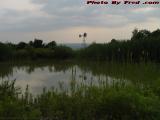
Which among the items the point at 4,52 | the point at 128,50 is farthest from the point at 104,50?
the point at 4,52

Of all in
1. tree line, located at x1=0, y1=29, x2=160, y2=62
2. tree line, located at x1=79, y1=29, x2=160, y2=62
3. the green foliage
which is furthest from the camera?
the green foliage

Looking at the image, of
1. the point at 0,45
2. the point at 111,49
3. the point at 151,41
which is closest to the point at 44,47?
the point at 0,45

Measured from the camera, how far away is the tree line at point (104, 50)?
57.8 ft

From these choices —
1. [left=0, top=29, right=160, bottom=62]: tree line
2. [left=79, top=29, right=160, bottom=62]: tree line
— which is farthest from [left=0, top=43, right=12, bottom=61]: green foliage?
[left=79, top=29, right=160, bottom=62]: tree line

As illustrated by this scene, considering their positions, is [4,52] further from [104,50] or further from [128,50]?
[128,50]

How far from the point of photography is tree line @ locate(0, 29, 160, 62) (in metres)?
17.6

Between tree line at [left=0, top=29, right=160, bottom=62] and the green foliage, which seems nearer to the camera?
tree line at [left=0, top=29, right=160, bottom=62]

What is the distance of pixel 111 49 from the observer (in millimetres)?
19656

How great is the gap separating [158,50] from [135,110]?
44.5 feet

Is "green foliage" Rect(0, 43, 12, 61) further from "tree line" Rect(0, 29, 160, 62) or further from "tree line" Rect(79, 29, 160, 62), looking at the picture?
"tree line" Rect(79, 29, 160, 62)

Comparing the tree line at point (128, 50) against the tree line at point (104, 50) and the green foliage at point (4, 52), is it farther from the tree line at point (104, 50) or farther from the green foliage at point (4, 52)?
the green foliage at point (4, 52)

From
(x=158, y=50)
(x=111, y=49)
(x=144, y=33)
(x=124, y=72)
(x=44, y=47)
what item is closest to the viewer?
(x=124, y=72)

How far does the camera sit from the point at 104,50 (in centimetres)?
2069

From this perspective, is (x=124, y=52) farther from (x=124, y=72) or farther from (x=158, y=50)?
(x=124, y=72)
